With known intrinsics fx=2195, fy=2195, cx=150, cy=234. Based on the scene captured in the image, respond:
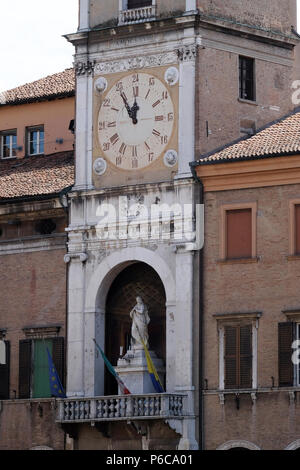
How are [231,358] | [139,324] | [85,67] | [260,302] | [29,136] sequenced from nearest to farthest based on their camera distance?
[260,302] < [231,358] < [139,324] < [85,67] < [29,136]

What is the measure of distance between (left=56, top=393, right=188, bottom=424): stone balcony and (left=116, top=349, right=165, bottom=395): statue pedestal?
2.02 ft

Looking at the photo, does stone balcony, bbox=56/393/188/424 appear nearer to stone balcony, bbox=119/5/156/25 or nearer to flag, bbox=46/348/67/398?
flag, bbox=46/348/67/398

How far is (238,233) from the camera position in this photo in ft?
195

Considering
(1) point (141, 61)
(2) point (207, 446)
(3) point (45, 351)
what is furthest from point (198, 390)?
(1) point (141, 61)

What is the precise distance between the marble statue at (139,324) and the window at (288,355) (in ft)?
14.2

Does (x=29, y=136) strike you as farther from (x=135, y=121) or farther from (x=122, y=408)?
(x=122, y=408)

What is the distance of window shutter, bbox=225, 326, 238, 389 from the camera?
58.9 metres

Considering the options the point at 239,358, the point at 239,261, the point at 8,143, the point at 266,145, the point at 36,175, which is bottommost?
the point at 239,358

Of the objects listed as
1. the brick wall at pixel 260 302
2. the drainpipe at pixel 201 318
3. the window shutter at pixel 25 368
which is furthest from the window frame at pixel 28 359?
the brick wall at pixel 260 302

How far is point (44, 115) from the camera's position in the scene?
2702 inches

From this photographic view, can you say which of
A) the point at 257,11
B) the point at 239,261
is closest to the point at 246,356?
the point at 239,261

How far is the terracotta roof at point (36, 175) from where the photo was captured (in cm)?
6397

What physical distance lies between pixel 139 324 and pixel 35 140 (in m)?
10.1

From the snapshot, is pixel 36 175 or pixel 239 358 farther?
pixel 36 175
